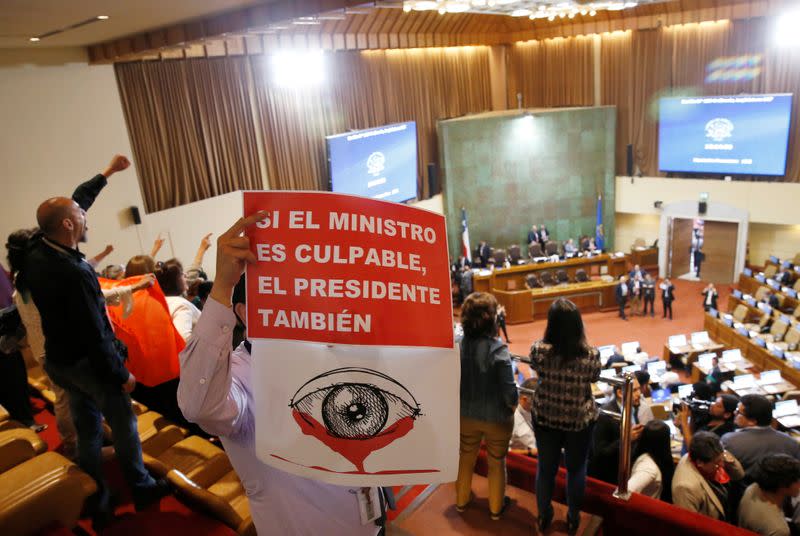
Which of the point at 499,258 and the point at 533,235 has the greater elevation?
the point at 533,235

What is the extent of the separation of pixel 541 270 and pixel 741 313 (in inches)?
171

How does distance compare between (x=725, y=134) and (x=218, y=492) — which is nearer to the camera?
(x=218, y=492)

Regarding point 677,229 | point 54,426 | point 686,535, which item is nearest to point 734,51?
point 677,229

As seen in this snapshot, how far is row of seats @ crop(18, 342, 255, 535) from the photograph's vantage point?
257cm

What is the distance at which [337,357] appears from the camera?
56.3 inches

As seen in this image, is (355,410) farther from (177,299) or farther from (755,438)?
(755,438)

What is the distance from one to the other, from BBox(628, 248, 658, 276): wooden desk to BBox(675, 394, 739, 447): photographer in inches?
446

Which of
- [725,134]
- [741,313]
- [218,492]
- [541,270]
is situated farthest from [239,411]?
→ [725,134]

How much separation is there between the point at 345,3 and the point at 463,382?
412 cm

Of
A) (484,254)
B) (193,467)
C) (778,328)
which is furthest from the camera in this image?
(484,254)

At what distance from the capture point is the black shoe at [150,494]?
9.00 feet

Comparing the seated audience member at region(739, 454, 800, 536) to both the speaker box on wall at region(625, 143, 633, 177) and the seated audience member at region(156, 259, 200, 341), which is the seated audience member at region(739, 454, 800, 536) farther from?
the speaker box on wall at region(625, 143, 633, 177)

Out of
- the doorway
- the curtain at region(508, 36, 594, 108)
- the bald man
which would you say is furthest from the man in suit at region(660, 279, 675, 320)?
the bald man

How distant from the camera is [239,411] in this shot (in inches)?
58.4
